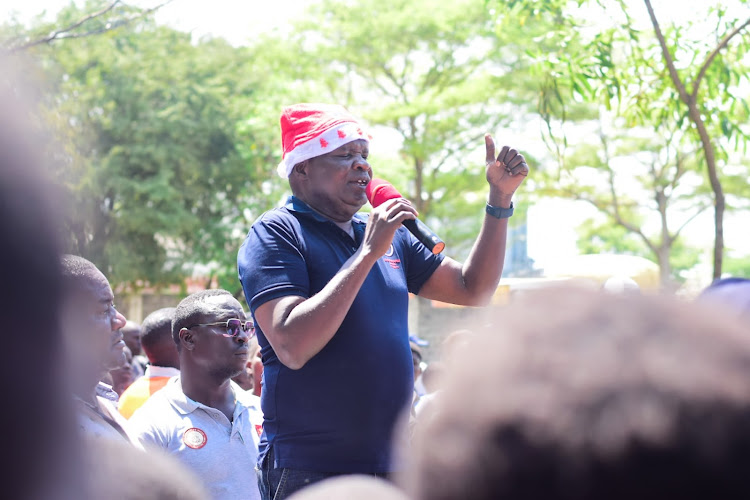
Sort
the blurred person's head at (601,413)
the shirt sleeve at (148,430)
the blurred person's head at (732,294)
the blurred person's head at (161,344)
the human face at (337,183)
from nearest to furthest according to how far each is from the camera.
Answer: the blurred person's head at (601,413)
the blurred person's head at (732,294)
the human face at (337,183)
the shirt sleeve at (148,430)
the blurred person's head at (161,344)

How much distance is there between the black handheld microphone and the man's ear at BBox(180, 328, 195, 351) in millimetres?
1494

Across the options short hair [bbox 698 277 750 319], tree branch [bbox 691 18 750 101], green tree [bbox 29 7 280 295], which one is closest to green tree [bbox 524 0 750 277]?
tree branch [bbox 691 18 750 101]

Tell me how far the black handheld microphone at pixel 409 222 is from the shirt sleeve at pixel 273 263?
0.30m

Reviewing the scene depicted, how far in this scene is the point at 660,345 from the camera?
0.72 metres

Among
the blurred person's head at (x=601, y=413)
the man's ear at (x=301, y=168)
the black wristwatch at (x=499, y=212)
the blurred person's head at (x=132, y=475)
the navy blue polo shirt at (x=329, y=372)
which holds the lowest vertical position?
the navy blue polo shirt at (x=329, y=372)

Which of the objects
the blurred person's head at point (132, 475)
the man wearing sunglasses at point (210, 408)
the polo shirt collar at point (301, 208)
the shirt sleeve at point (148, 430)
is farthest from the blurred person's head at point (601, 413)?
the shirt sleeve at point (148, 430)

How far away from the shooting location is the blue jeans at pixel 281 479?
99.8 inches

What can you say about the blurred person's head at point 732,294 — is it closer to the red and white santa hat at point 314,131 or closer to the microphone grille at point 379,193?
the microphone grille at point 379,193

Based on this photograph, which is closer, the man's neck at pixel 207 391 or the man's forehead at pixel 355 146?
the man's forehead at pixel 355 146

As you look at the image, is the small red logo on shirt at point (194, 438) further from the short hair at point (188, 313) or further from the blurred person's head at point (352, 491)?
the blurred person's head at point (352, 491)

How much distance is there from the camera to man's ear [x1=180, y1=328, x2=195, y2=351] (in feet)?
13.2

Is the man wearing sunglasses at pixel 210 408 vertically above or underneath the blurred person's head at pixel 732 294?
underneath

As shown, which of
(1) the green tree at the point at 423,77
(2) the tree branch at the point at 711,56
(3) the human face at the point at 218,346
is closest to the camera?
(3) the human face at the point at 218,346

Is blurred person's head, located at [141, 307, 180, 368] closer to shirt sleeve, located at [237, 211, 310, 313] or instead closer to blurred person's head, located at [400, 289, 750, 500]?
shirt sleeve, located at [237, 211, 310, 313]
